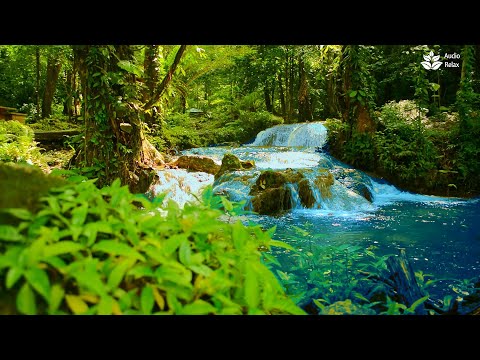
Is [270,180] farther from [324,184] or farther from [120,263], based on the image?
[120,263]

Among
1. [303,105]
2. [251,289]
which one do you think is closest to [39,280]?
[251,289]

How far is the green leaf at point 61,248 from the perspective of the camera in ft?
2.75

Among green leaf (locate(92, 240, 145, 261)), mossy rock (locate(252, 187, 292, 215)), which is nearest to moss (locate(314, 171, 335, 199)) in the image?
mossy rock (locate(252, 187, 292, 215))

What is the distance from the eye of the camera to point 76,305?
2.88 feet

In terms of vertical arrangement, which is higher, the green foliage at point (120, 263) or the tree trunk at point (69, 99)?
the tree trunk at point (69, 99)

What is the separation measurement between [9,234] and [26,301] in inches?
7.0

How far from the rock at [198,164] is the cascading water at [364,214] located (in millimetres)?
274

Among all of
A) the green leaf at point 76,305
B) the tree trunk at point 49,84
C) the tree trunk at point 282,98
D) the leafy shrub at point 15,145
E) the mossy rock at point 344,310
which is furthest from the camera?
the tree trunk at point 282,98

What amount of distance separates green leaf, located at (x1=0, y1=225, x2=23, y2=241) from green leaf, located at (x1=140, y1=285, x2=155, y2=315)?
35 centimetres

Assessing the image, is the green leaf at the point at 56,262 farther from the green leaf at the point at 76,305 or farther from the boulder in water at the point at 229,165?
the boulder in water at the point at 229,165

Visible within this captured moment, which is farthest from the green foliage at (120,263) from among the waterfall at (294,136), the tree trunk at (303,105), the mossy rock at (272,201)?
the tree trunk at (303,105)

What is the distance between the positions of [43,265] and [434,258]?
4.51 m

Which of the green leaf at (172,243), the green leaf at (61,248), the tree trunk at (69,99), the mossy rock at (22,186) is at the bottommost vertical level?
the green leaf at (172,243)
